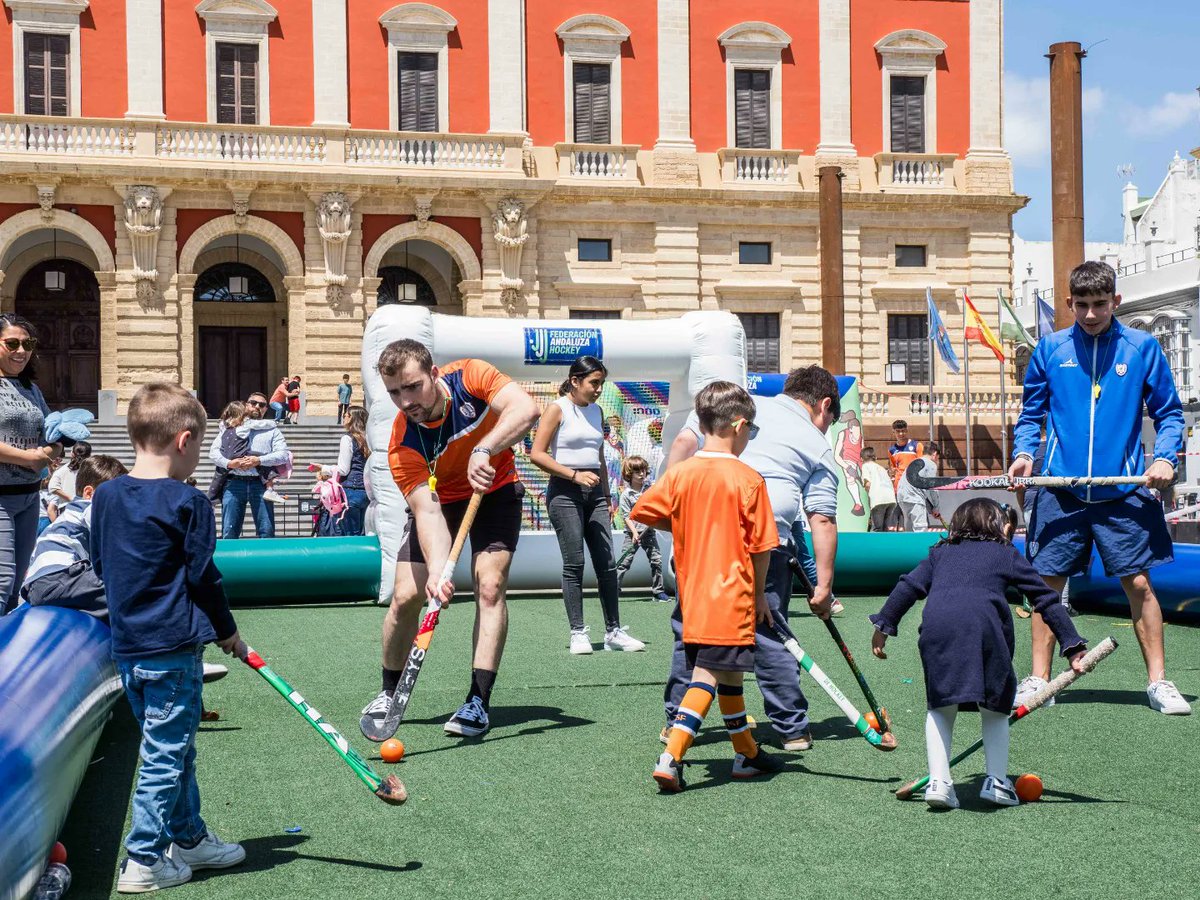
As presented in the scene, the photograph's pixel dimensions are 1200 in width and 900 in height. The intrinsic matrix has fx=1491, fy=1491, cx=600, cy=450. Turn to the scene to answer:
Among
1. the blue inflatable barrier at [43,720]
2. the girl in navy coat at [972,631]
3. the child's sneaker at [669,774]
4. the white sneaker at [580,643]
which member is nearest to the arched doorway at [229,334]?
the white sneaker at [580,643]

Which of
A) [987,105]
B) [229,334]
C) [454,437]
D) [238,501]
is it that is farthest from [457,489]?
[987,105]

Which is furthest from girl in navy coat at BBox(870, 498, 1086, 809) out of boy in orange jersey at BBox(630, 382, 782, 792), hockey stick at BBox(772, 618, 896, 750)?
boy in orange jersey at BBox(630, 382, 782, 792)

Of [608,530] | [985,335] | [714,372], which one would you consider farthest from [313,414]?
[608,530]

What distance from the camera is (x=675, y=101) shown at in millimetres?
32500

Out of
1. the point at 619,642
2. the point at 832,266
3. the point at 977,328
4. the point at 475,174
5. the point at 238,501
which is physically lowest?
the point at 619,642

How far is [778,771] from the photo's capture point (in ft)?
18.0

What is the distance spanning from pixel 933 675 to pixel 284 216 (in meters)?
26.6

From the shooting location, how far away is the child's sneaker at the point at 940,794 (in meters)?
4.77

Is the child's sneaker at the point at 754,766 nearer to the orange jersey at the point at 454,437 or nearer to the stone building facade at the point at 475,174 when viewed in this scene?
the orange jersey at the point at 454,437

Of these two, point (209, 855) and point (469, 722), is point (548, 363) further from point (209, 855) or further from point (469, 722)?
point (209, 855)

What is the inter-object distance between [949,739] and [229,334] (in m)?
28.9

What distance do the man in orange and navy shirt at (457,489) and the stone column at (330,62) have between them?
25.3m

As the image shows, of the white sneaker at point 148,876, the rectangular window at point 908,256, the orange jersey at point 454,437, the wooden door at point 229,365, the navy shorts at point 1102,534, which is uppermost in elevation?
the rectangular window at point 908,256

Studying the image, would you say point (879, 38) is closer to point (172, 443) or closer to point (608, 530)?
point (608, 530)
